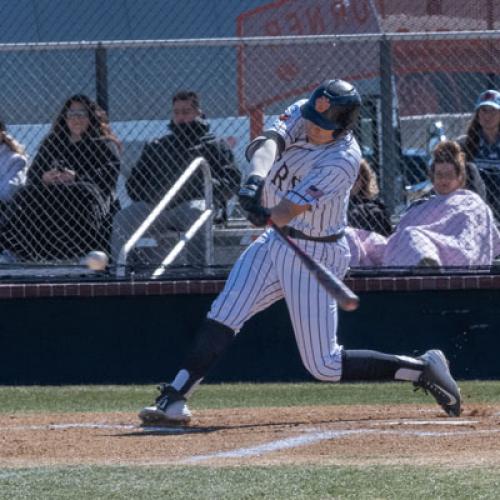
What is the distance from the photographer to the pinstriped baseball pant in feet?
19.7

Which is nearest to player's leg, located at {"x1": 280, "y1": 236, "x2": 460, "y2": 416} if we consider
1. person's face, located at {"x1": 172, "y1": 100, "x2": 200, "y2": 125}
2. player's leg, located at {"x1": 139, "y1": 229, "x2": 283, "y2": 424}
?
player's leg, located at {"x1": 139, "y1": 229, "x2": 283, "y2": 424}

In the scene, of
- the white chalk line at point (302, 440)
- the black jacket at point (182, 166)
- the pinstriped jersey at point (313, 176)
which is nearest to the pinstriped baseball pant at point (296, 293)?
the pinstriped jersey at point (313, 176)

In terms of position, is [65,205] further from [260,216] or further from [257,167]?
[260,216]

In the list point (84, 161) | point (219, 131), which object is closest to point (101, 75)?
point (84, 161)

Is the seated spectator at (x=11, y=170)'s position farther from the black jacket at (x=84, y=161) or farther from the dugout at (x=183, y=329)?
the dugout at (x=183, y=329)

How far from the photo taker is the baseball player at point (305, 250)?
5.89 meters

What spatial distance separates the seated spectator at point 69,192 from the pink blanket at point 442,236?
1658 millimetres

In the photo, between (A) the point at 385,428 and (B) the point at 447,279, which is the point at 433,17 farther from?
(A) the point at 385,428

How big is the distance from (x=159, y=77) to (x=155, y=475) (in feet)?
15.6

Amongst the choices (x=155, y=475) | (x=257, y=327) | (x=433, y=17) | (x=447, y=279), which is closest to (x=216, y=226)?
(x=257, y=327)

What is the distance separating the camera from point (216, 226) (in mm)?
8914

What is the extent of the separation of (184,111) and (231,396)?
2026 mm

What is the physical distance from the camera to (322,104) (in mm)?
5863

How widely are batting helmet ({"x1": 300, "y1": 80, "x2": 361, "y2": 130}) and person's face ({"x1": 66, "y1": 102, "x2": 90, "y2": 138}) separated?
2.94 meters
